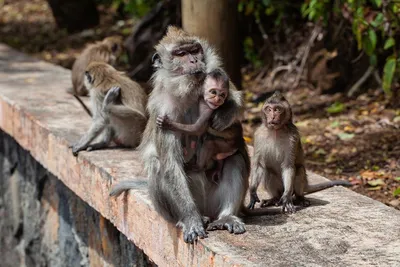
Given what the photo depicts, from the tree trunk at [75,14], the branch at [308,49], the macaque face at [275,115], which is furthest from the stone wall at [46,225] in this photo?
the tree trunk at [75,14]

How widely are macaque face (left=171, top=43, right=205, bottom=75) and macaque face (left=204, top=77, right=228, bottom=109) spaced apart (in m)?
0.11

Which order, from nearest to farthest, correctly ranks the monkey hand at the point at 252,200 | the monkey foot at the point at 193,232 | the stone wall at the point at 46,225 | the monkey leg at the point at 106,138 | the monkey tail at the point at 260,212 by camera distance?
the monkey foot at the point at 193,232
the monkey tail at the point at 260,212
the monkey hand at the point at 252,200
the stone wall at the point at 46,225
the monkey leg at the point at 106,138

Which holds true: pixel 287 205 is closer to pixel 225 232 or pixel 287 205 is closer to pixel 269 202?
pixel 269 202

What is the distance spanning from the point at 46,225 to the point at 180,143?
126 inches

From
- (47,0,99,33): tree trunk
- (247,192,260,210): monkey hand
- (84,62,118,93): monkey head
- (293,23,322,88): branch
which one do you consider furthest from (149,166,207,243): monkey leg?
(47,0,99,33): tree trunk

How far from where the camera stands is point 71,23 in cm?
1435

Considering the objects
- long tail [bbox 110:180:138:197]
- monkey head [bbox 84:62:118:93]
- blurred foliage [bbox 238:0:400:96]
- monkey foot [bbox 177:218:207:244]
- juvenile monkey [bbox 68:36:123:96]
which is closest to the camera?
monkey foot [bbox 177:218:207:244]

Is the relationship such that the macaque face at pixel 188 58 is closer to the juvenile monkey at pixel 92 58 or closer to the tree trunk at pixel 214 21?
the tree trunk at pixel 214 21

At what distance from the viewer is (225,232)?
4.00m

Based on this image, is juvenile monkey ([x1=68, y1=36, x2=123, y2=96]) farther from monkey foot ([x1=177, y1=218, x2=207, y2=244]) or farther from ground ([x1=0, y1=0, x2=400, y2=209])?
monkey foot ([x1=177, y1=218, x2=207, y2=244])

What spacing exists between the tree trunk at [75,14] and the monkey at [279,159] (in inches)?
396

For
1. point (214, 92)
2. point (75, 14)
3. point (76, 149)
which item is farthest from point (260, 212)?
point (75, 14)

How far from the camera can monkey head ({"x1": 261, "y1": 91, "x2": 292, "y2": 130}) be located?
437 cm

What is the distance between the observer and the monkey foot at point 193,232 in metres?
3.90
